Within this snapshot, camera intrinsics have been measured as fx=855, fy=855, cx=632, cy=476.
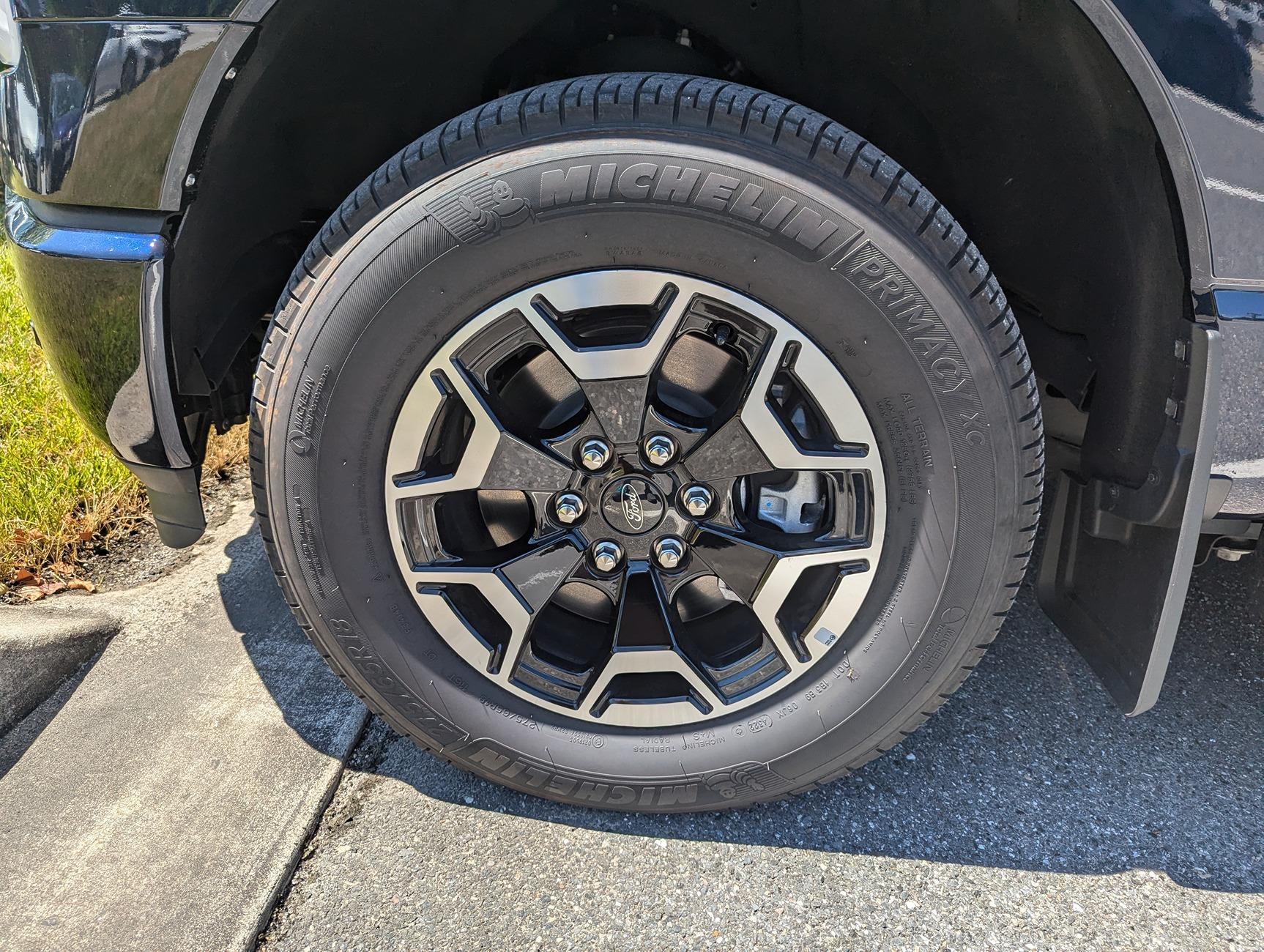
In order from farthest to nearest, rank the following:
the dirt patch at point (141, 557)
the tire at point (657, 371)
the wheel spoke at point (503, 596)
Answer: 1. the dirt patch at point (141, 557)
2. the wheel spoke at point (503, 596)
3. the tire at point (657, 371)

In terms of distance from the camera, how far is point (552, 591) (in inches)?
62.3

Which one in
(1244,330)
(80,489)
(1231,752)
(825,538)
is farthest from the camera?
(80,489)

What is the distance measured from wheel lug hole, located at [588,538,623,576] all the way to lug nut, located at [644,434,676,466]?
0.60 ft

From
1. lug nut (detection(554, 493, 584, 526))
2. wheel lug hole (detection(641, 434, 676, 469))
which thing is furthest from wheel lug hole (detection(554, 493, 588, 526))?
wheel lug hole (detection(641, 434, 676, 469))

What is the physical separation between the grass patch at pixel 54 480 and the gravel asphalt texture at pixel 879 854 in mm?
1330

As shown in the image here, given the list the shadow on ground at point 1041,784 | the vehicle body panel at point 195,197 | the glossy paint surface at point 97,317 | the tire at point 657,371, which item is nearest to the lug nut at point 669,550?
the tire at point 657,371

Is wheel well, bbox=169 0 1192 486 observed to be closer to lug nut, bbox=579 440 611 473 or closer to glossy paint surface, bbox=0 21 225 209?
glossy paint surface, bbox=0 21 225 209

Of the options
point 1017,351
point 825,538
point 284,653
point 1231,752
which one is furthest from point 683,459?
point 1231,752

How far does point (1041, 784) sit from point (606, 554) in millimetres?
1009

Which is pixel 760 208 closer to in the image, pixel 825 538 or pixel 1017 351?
pixel 1017 351

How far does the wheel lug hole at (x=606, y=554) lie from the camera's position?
1563 mm

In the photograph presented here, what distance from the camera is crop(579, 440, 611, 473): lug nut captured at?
58.8 inches

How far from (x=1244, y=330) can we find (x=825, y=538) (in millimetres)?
715

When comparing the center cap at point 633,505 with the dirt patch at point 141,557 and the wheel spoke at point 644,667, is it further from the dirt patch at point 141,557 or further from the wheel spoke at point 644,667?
the dirt patch at point 141,557
